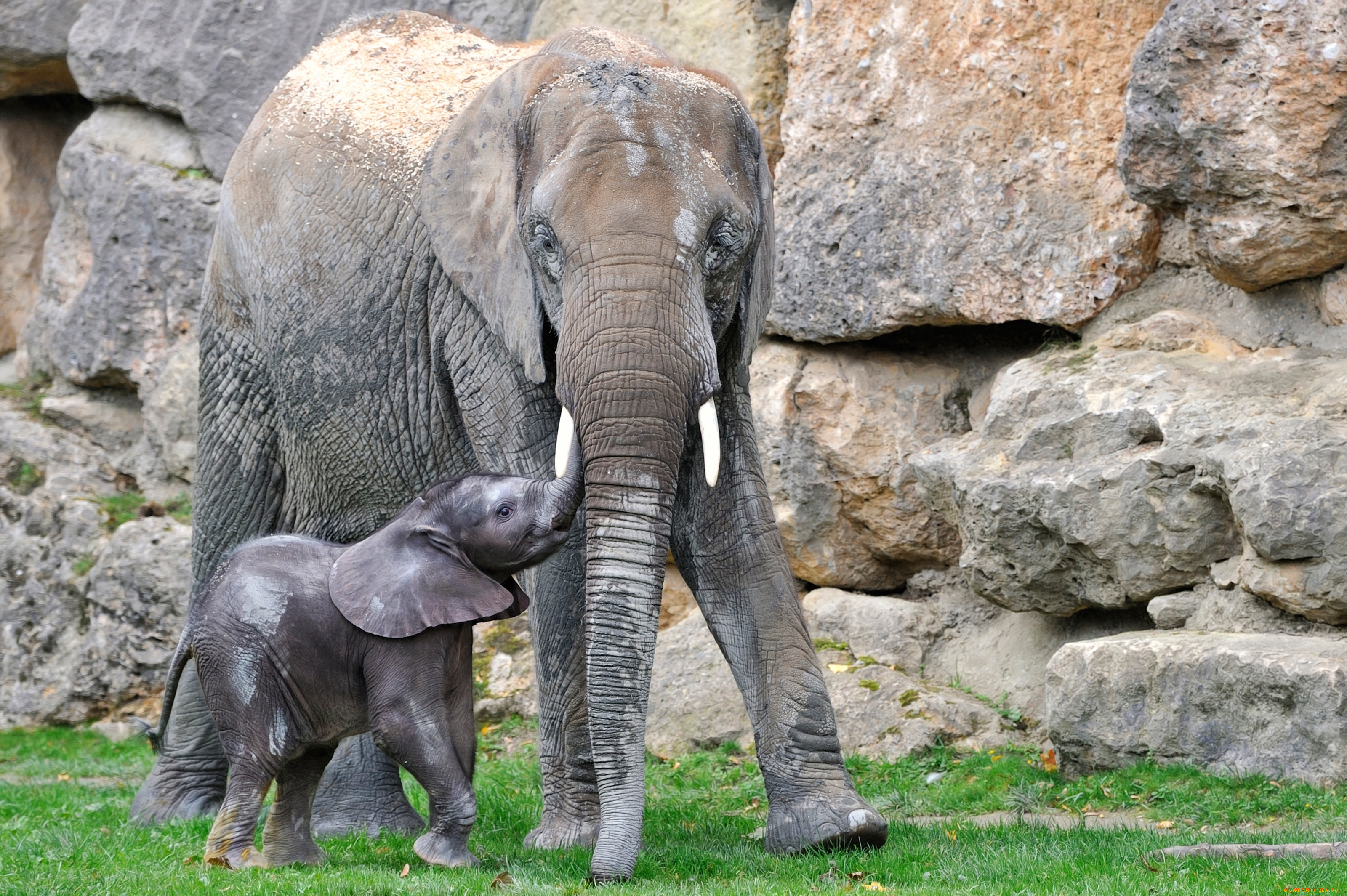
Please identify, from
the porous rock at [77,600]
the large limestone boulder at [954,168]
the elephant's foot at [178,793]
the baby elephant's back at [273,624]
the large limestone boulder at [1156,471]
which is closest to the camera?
the baby elephant's back at [273,624]

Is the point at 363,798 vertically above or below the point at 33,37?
below

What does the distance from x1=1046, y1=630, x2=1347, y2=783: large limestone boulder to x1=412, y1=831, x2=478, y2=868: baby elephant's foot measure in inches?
113

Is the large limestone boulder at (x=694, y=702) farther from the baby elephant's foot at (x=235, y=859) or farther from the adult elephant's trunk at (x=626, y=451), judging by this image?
the adult elephant's trunk at (x=626, y=451)

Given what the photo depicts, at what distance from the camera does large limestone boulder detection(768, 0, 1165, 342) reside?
8734 mm

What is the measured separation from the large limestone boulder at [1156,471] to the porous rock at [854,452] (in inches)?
23.1

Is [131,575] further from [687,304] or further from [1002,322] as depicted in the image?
[687,304]

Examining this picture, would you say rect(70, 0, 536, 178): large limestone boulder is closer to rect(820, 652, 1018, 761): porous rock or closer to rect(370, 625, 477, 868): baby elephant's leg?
rect(820, 652, 1018, 761): porous rock

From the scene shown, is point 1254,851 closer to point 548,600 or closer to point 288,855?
point 548,600

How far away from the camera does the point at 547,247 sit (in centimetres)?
578

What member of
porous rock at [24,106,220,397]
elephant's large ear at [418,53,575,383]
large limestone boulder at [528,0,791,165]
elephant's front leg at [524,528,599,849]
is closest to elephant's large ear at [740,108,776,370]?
elephant's large ear at [418,53,575,383]

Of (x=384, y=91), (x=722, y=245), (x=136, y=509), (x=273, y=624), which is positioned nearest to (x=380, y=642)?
(x=273, y=624)

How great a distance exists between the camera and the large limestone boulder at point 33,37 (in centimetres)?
1254

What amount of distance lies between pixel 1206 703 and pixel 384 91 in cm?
427

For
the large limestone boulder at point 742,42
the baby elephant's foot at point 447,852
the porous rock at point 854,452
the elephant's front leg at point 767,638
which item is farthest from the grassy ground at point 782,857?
the large limestone boulder at point 742,42
